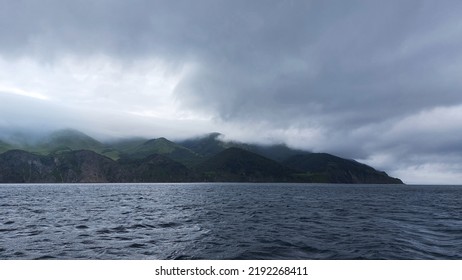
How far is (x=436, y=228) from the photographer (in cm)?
3800

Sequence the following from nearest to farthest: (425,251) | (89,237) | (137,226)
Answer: (425,251) → (89,237) → (137,226)

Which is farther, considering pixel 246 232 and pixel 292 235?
pixel 246 232

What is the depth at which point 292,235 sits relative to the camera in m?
31.9

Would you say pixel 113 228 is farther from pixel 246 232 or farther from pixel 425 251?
pixel 425 251
